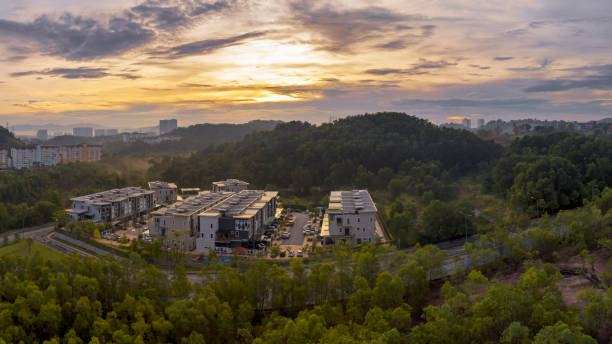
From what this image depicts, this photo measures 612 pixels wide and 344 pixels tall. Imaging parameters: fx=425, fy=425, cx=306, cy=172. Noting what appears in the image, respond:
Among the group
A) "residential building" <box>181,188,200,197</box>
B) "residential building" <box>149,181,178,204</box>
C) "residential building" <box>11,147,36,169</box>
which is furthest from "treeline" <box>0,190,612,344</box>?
"residential building" <box>11,147,36,169</box>

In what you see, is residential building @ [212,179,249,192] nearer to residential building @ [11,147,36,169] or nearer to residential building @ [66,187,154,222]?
residential building @ [66,187,154,222]

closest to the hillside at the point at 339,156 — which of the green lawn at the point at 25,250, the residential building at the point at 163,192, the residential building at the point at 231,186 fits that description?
the residential building at the point at 231,186

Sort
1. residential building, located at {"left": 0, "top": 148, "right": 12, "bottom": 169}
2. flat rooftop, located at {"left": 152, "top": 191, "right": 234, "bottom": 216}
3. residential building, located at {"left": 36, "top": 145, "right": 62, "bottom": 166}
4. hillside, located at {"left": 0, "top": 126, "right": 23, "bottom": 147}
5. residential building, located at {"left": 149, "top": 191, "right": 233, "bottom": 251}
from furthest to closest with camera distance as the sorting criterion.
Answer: hillside, located at {"left": 0, "top": 126, "right": 23, "bottom": 147}
residential building, located at {"left": 36, "top": 145, "right": 62, "bottom": 166}
residential building, located at {"left": 0, "top": 148, "right": 12, "bottom": 169}
flat rooftop, located at {"left": 152, "top": 191, "right": 234, "bottom": 216}
residential building, located at {"left": 149, "top": 191, "right": 233, "bottom": 251}

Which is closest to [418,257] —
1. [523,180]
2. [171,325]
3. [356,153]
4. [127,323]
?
[171,325]

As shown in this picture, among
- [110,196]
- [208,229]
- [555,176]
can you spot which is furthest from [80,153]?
[555,176]

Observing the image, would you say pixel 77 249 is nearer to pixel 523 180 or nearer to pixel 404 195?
pixel 404 195

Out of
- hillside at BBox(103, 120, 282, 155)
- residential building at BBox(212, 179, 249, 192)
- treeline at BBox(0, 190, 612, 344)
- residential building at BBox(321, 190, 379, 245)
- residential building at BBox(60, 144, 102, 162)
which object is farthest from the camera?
hillside at BBox(103, 120, 282, 155)

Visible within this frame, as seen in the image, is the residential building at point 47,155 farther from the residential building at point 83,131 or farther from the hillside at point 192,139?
the residential building at point 83,131

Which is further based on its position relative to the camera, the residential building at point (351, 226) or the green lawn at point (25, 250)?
the residential building at point (351, 226)
